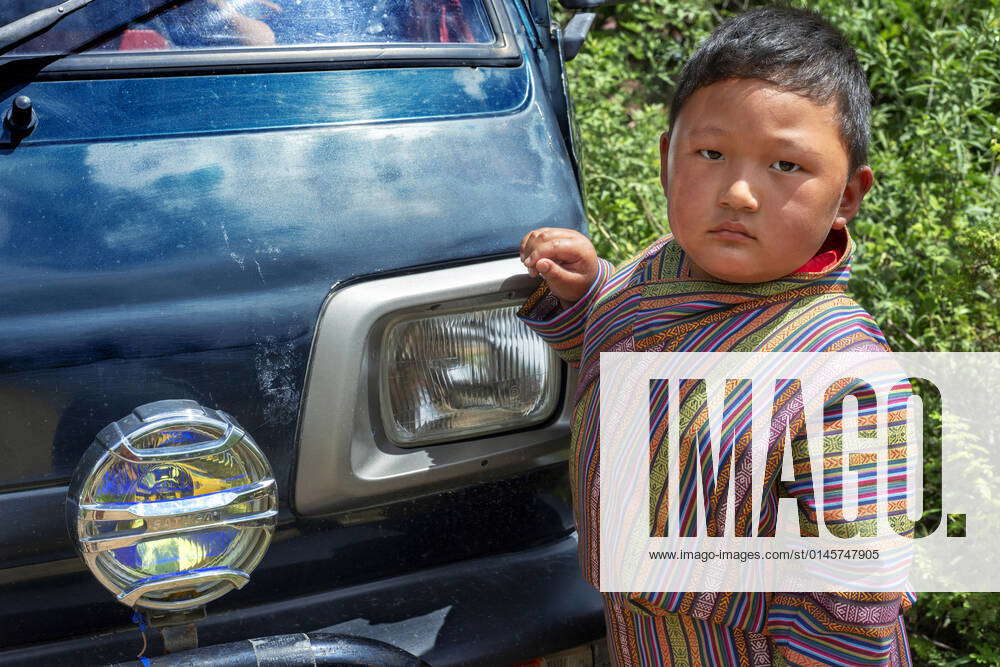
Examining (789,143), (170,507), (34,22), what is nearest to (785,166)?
(789,143)

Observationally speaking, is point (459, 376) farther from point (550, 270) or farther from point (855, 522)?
point (855, 522)

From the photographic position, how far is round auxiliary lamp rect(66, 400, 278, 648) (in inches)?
52.1

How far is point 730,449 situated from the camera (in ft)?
4.79

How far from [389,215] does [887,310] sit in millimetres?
1918

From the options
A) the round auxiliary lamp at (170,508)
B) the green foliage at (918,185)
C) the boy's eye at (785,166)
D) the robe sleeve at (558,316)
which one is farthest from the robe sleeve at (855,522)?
the green foliage at (918,185)

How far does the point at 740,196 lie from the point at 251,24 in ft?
2.99

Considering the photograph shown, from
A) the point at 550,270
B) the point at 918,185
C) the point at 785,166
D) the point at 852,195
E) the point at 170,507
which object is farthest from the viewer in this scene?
the point at 918,185

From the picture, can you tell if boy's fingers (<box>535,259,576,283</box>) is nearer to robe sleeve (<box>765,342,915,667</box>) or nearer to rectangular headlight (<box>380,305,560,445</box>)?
rectangular headlight (<box>380,305,560,445</box>)

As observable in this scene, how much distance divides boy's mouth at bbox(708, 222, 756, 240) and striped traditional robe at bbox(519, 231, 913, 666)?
0.35 ft

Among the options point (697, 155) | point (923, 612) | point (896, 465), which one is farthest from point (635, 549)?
point (923, 612)

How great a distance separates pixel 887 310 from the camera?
305cm

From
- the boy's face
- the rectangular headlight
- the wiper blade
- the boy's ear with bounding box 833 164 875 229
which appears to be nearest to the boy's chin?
the boy's face

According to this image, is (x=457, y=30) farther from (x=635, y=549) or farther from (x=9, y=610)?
(x=9, y=610)

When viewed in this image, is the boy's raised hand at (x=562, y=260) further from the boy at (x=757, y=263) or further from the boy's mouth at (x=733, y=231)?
the boy's mouth at (x=733, y=231)
